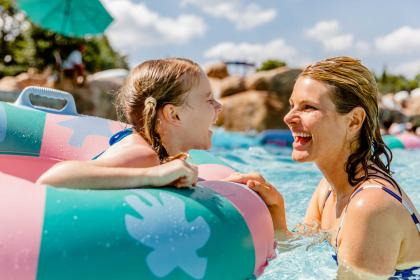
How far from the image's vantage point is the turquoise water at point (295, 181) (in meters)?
2.13

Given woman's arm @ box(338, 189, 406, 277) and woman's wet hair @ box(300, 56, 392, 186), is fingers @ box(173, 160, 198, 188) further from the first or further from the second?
woman's wet hair @ box(300, 56, 392, 186)


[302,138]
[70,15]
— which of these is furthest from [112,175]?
[70,15]

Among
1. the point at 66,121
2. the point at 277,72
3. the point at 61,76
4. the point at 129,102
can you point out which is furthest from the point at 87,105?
the point at 129,102

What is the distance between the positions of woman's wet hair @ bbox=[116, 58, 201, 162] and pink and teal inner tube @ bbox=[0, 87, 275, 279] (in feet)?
1.09

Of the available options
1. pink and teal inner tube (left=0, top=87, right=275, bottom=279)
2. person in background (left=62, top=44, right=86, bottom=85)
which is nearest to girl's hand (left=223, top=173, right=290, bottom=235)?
pink and teal inner tube (left=0, top=87, right=275, bottom=279)

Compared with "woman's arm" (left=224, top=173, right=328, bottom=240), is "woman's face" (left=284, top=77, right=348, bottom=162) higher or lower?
higher

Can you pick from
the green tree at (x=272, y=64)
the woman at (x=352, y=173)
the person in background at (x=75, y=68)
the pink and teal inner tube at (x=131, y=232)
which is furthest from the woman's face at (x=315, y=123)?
the green tree at (x=272, y=64)

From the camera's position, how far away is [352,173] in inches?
81.3

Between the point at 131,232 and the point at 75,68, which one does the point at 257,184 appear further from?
the point at 75,68

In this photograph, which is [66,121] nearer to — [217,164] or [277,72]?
[217,164]

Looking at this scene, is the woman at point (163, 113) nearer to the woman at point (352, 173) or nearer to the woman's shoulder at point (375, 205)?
the woman at point (352, 173)

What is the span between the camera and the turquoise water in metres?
2.13

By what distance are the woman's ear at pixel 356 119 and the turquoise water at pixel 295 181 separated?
565 mm

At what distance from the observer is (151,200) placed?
1.46 metres
